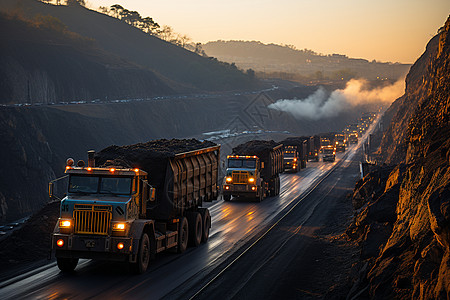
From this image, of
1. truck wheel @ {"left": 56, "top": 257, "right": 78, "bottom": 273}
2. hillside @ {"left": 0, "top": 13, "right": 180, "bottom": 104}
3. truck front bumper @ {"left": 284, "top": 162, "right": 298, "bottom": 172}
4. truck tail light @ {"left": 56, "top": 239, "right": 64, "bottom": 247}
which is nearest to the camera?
truck tail light @ {"left": 56, "top": 239, "right": 64, "bottom": 247}

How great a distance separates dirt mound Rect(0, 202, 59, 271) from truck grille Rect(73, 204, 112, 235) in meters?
4.89

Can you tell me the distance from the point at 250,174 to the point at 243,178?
1.85 ft

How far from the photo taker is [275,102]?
193 metres

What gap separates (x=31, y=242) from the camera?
872 inches

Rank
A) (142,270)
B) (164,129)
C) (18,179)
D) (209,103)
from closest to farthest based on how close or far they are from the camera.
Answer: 1. (142,270)
2. (18,179)
3. (164,129)
4. (209,103)

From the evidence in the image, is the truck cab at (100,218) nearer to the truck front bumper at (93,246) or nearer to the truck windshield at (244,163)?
the truck front bumper at (93,246)

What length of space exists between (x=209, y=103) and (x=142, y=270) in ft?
450

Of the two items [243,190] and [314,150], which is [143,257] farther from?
[314,150]

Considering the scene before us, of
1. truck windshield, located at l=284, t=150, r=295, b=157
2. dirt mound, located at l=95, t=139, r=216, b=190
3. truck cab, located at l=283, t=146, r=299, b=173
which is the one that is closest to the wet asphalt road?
dirt mound, located at l=95, t=139, r=216, b=190

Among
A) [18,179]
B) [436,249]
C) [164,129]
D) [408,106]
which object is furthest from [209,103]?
[436,249]

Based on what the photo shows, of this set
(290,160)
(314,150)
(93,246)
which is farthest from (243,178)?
(314,150)

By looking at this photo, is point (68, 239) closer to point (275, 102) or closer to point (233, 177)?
point (233, 177)

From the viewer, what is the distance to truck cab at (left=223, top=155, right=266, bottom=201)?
121 ft

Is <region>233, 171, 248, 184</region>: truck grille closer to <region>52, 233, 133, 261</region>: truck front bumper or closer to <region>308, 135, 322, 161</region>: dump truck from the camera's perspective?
<region>52, 233, 133, 261</region>: truck front bumper
